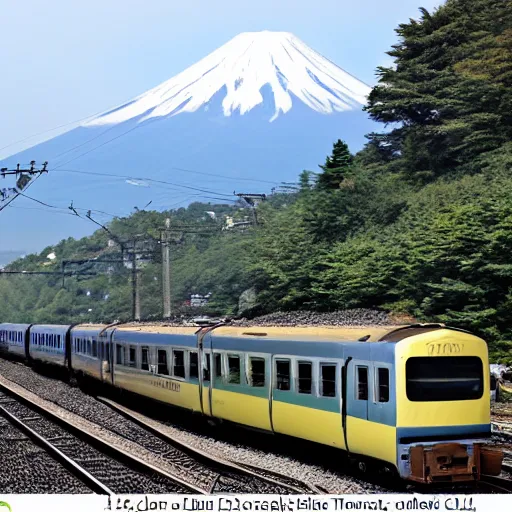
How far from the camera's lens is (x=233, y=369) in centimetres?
842

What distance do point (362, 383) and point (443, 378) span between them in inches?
22.3

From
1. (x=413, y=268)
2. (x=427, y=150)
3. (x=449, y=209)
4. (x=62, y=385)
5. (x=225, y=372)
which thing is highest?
(x=427, y=150)

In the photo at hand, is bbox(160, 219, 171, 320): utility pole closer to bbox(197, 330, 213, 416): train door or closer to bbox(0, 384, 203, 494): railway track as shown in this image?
bbox(0, 384, 203, 494): railway track

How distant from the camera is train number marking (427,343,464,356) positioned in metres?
6.09

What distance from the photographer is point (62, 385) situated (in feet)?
50.5

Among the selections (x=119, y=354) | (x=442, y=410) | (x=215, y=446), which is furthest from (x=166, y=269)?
(x=442, y=410)

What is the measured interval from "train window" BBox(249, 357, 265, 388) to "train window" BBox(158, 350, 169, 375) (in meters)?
2.09

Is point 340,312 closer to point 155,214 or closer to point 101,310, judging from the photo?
point 155,214

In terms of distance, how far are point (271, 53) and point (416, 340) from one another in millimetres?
4056

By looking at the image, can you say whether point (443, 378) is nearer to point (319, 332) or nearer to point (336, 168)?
point (319, 332)

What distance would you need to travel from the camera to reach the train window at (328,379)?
6766 mm

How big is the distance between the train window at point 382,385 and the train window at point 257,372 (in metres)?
1.88

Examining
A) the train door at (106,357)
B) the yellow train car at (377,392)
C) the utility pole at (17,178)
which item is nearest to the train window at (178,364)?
the yellow train car at (377,392)
